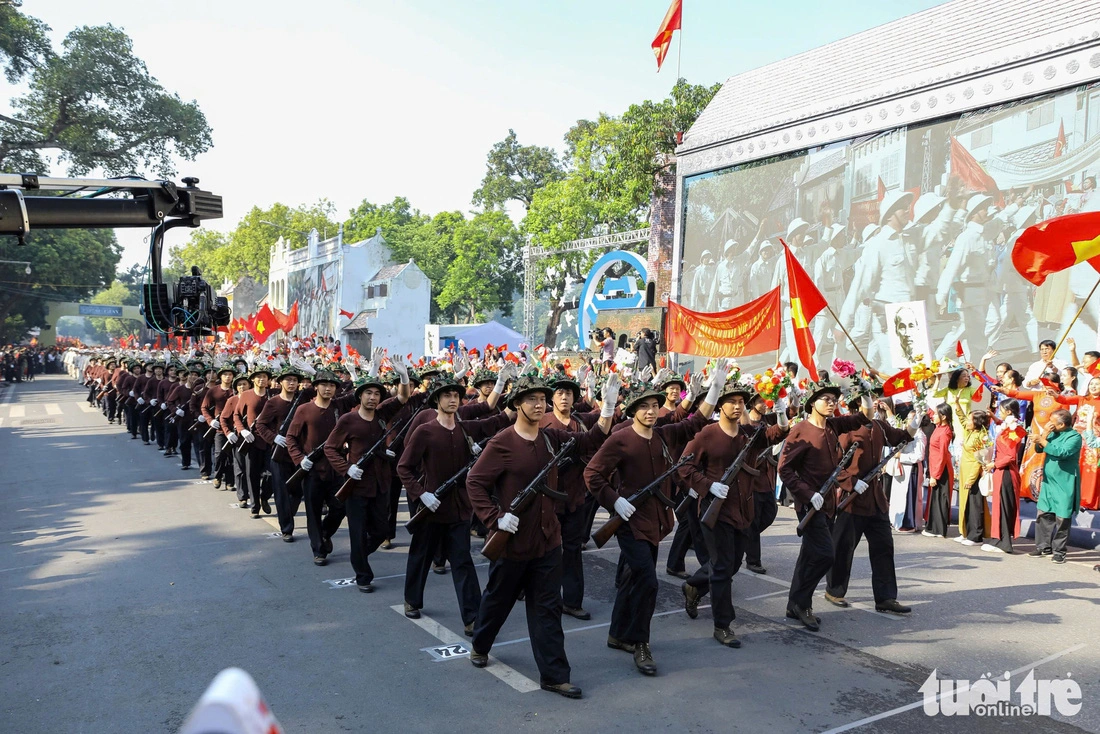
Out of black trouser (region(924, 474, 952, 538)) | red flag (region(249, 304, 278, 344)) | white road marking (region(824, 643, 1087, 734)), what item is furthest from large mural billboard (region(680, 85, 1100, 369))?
red flag (region(249, 304, 278, 344))

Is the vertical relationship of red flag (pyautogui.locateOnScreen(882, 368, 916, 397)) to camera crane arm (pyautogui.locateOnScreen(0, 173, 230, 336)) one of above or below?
below

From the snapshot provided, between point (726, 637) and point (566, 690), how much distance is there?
5.39 ft

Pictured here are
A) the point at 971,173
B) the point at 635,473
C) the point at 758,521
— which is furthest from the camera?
the point at 971,173

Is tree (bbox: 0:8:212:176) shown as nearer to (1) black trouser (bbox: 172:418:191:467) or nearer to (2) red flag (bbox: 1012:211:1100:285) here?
(1) black trouser (bbox: 172:418:191:467)

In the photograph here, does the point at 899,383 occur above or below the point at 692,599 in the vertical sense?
above

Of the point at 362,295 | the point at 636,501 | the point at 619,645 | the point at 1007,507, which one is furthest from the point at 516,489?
the point at 362,295

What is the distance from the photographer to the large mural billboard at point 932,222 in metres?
14.8

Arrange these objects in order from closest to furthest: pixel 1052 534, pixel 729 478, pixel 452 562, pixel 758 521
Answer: pixel 729 478, pixel 452 562, pixel 758 521, pixel 1052 534

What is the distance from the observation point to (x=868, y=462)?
741 cm

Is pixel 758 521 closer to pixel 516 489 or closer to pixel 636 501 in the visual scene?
pixel 636 501

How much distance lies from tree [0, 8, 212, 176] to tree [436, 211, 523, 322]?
714 inches

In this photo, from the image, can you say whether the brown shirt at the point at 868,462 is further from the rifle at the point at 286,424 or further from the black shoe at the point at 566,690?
the rifle at the point at 286,424

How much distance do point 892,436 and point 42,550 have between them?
906cm

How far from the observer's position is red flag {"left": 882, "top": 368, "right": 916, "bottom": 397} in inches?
434
